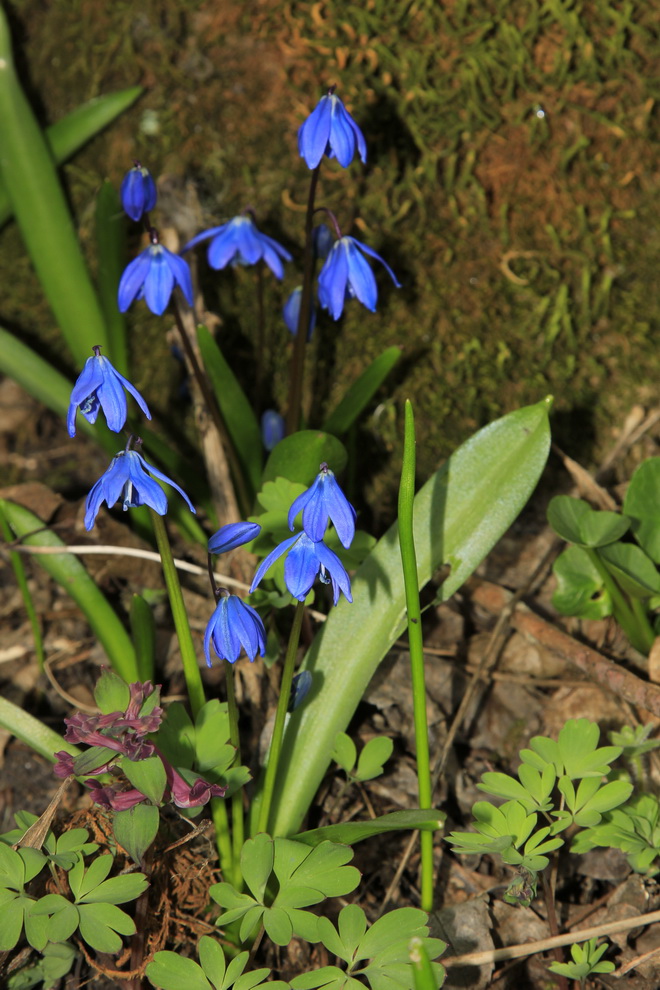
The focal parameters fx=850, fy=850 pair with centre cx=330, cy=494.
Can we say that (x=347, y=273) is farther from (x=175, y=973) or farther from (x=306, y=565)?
(x=175, y=973)

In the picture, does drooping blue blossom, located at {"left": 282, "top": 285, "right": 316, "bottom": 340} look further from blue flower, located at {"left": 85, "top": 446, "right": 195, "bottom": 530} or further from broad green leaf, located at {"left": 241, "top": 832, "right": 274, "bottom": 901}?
broad green leaf, located at {"left": 241, "top": 832, "right": 274, "bottom": 901}

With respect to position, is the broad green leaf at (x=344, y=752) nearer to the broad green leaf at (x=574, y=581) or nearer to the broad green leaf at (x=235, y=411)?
the broad green leaf at (x=574, y=581)

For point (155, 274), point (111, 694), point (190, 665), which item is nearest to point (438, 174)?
point (155, 274)

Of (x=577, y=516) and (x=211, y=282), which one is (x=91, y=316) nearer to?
(x=211, y=282)

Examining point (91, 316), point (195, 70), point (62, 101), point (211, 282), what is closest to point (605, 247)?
point (211, 282)

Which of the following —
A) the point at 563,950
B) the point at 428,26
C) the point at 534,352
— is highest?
the point at 428,26
